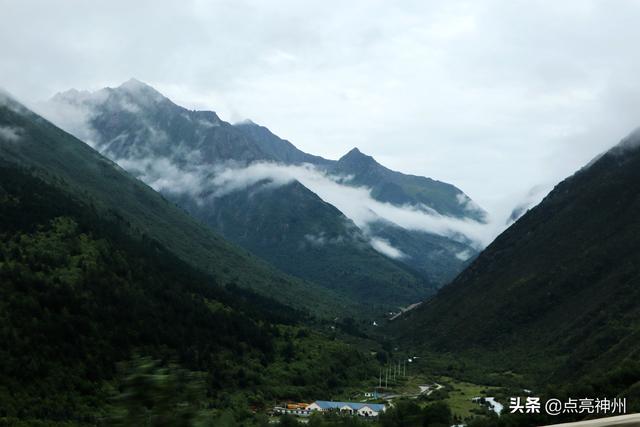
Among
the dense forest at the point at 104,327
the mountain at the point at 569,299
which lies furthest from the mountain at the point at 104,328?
the mountain at the point at 569,299

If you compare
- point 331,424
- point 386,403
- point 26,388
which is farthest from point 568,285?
point 331,424

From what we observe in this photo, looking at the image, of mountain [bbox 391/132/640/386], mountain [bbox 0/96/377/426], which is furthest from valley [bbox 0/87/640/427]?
mountain [bbox 391/132/640/386]

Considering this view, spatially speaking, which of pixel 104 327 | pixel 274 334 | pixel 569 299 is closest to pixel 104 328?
pixel 104 327

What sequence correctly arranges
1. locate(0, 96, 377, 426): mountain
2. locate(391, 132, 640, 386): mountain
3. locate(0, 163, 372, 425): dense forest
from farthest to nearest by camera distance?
locate(391, 132, 640, 386): mountain < locate(0, 163, 372, 425): dense forest < locate(0, 96, 377, 426): mountain

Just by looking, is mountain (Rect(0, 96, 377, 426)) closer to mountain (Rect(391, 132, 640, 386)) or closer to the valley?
the valley

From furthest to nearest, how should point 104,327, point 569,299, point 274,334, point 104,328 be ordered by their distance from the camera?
point 569,299
point 274,334
point 104,327
point 104,328

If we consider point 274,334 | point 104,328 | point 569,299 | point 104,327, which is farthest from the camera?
point 569,299

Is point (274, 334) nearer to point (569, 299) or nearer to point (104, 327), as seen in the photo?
point (104, 327)

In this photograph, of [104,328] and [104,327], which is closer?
[104,328]

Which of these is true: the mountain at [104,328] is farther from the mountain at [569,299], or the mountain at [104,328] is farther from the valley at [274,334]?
the mountain at [569,299]

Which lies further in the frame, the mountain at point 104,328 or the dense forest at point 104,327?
the dense forest at point 104,327

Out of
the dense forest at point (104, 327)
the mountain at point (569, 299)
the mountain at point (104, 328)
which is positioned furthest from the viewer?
the mountain at point (569, 299)

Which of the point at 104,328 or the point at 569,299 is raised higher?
the point at 569,299

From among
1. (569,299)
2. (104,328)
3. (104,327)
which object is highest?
(569,299)
